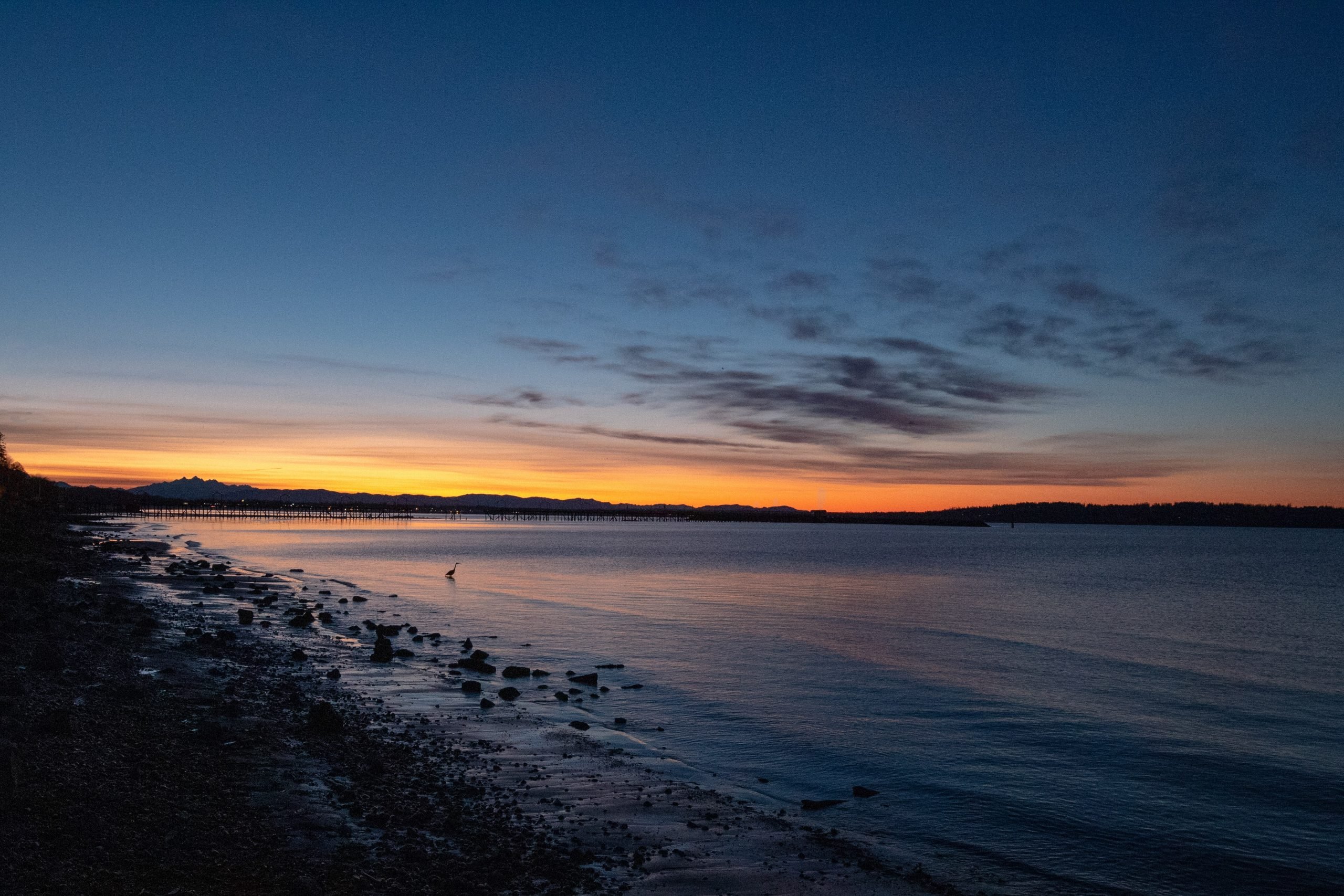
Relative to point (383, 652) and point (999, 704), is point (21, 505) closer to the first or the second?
point (383, 652)

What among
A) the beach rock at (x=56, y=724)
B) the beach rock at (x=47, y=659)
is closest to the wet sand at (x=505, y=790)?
the beach rock at (x=47, y=659)

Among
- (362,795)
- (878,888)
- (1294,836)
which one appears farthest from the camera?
(1294,836)

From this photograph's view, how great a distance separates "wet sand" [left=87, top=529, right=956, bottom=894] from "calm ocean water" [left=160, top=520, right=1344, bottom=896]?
1.59 m

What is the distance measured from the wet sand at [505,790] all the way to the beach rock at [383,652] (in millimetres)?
439

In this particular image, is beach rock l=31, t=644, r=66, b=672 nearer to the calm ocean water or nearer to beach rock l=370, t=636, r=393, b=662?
beach rock l=370, t=636, r=393, b=662

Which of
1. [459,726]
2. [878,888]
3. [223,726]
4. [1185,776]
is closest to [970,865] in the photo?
[878,888]

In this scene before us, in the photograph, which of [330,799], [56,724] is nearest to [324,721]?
[330,799]

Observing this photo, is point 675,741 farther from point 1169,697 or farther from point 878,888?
point 1169,697

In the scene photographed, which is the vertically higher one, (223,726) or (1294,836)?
(223,726)

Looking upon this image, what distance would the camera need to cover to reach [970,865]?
42.0 ft

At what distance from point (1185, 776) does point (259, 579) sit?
54.2 metres

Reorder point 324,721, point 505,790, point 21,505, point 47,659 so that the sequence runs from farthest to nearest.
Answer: point 21,505, point 47,659, point 324,721, point 505,790

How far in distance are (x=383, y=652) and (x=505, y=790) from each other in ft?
48.5

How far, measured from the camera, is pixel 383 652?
88.5 feet
